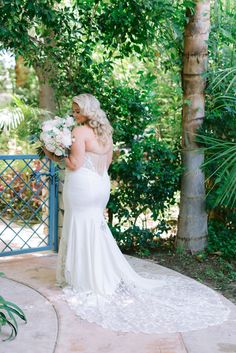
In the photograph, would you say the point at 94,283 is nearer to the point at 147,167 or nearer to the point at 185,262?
the point at 185,262

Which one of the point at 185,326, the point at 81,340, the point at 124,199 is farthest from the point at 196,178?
the point at 81,340

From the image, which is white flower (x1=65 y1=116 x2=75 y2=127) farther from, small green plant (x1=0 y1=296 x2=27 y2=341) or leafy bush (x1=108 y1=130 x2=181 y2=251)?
leafy bush (x1=108 y1=130 x2=181 y2=251)

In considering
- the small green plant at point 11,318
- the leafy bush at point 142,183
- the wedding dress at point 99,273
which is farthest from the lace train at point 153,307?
the leafy bush at point 142,183

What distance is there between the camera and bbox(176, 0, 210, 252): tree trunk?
6062 mm

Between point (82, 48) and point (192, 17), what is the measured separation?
1338 millimetres

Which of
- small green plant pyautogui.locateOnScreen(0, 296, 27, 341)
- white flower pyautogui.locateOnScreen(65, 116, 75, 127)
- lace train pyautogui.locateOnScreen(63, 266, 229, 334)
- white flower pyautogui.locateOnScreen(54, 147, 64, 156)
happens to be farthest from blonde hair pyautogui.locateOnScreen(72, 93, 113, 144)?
small green plant pyautogui.locateOnScreen(0, 296, 27, 341)

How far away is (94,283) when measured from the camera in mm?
4609

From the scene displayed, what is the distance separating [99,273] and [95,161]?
100cm

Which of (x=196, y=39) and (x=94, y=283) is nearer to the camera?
(x=94, y=283)

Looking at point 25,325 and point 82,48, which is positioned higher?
point 82,48

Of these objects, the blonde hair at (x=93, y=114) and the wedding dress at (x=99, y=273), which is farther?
the blonde hair at (x=93, y=114)

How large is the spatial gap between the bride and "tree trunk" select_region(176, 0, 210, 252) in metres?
1.50

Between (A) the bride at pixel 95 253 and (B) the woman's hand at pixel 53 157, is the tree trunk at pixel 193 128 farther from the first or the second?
(B) the woman's hand at pixel 53 157

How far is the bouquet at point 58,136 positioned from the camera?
178 inches
